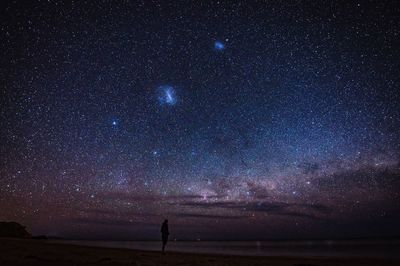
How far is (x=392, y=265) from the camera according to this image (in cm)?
2105

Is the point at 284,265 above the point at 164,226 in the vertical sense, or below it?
below

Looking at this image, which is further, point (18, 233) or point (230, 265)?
point (18, 233)

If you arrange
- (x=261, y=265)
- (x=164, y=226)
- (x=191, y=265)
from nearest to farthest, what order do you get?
(x=191, y=265), (x=261, y=265), (x=164, y=226)

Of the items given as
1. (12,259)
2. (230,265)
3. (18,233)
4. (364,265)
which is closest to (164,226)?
(230,265)

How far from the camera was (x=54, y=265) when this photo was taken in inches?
593

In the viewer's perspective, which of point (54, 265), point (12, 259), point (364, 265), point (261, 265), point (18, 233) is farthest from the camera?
point (18, 233)

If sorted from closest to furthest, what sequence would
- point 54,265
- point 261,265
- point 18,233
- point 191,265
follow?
point 54,265 < point 191,265 < point 261,265 < point 18,233

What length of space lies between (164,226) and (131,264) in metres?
9.71

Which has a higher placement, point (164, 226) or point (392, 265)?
point (164, 226)

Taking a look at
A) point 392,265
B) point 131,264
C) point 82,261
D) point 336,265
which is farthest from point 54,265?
point 392,265

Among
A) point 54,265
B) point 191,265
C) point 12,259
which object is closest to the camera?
point 54,265

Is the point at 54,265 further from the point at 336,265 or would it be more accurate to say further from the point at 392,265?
the point at 392,265

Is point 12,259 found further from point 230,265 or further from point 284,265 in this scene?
point 284,265

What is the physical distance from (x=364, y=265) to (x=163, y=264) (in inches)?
491
